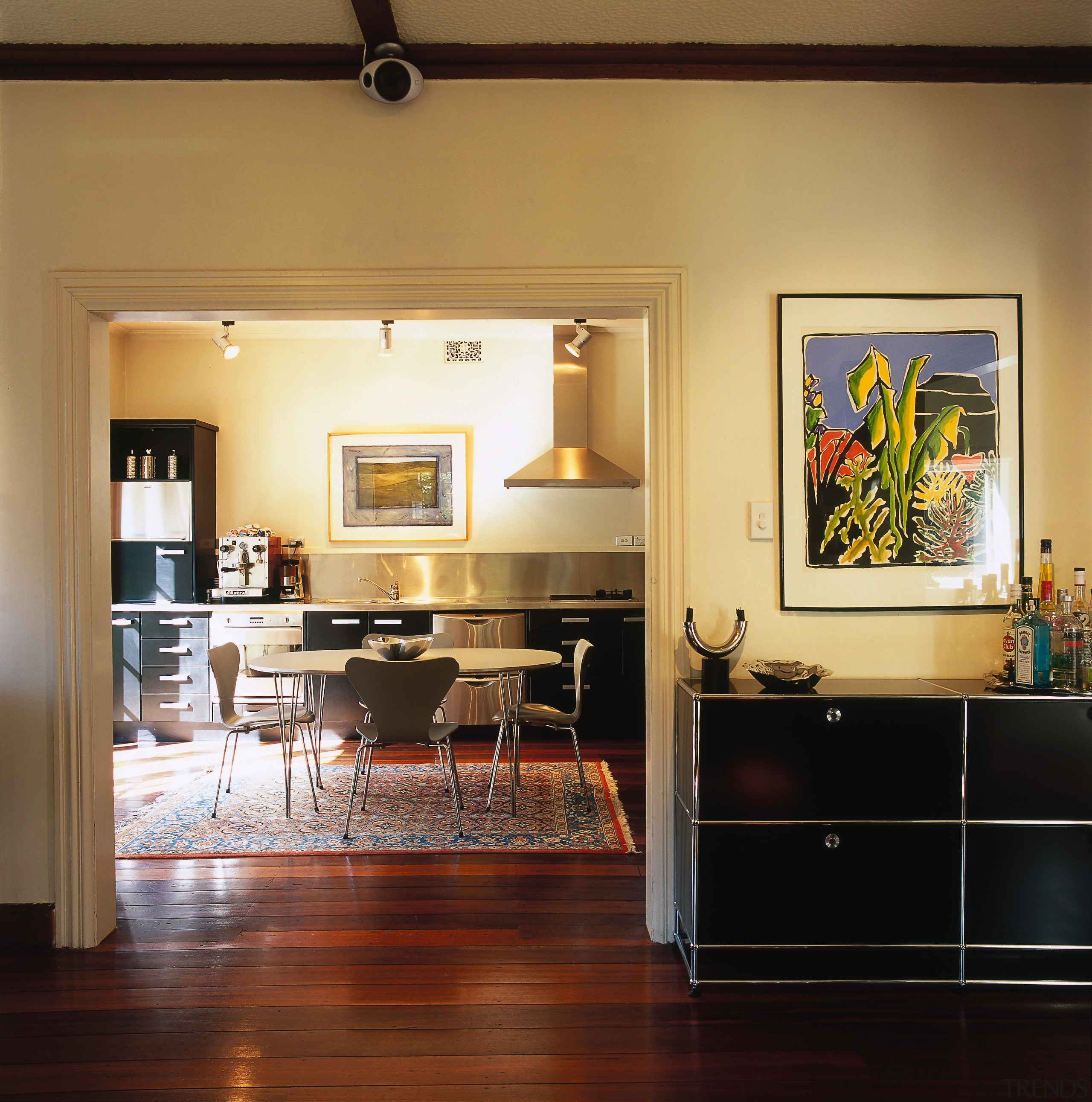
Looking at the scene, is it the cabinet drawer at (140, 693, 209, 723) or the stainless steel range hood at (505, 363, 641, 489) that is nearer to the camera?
the cabinet drawer at (140, 693, 209, 723)

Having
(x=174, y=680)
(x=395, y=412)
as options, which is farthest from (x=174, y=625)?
(x=395, y=412)

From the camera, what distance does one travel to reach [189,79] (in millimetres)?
2824

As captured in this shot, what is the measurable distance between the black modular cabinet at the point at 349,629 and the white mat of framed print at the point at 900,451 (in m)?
3.60

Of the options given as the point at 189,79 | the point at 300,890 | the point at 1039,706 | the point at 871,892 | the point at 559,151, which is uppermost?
the point at 189,79

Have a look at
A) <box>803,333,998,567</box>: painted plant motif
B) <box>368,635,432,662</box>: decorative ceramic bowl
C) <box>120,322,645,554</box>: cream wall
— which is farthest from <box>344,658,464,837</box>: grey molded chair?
<box>120,322,645,554</box>: cream wall

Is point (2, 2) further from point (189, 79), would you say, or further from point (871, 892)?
point (871, 892)

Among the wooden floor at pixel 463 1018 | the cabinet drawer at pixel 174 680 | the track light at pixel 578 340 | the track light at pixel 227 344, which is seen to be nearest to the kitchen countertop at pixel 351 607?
the cabinet drawer at pixel 174 680

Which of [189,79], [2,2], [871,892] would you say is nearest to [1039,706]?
[871,892]

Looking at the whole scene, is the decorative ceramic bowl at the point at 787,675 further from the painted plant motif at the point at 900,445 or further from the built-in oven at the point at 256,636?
the built-in oven at the point at 256,636

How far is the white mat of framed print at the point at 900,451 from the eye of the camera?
2811 mm

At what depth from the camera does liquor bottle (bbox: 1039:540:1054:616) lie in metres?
2.62

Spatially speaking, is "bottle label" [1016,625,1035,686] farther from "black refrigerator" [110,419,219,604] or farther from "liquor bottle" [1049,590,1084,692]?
"black refrigerator" [110,419,219,604]

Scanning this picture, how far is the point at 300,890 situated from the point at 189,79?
3082mm

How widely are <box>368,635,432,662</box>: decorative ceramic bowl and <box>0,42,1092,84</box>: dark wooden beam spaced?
2.50 metres
